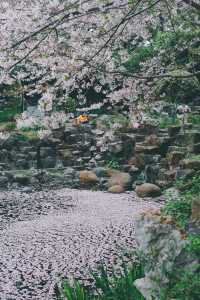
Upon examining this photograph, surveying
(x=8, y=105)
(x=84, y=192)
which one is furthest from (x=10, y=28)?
(x=8, y=105)

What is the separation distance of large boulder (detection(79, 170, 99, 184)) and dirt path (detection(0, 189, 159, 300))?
2.99 ft

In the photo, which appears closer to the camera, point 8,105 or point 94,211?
point 94,211

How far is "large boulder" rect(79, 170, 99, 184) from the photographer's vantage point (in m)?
17.7

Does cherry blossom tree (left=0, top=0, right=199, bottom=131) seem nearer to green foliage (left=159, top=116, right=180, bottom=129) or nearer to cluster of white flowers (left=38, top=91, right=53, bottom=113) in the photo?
cluster of white flowers (left=38, top=91, right=53, bottom=113)

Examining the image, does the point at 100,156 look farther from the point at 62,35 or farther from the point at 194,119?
the point at 62,35

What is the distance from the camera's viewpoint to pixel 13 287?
8.02 meters

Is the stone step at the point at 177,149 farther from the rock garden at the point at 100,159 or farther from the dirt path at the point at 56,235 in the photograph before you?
the dirt path at the point at 56,235

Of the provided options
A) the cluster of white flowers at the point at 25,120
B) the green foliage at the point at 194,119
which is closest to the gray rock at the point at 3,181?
the green foliage at the point at 194,119

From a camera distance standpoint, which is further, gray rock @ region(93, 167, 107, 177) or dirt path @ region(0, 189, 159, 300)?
gray rock @ region(93, 167, 107, 177)

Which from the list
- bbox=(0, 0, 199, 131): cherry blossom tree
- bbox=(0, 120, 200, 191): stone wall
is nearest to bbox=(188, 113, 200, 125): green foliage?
bbox=(0, 120, 200, 191): stone wall

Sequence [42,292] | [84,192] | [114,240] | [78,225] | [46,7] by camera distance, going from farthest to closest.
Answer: [84,192] < [78,225] < [114,240] < [42,292] < [46,7]

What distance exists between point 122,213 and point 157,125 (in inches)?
260

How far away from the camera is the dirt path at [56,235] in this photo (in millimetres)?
8367

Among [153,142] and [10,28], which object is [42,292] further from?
[153,142]
